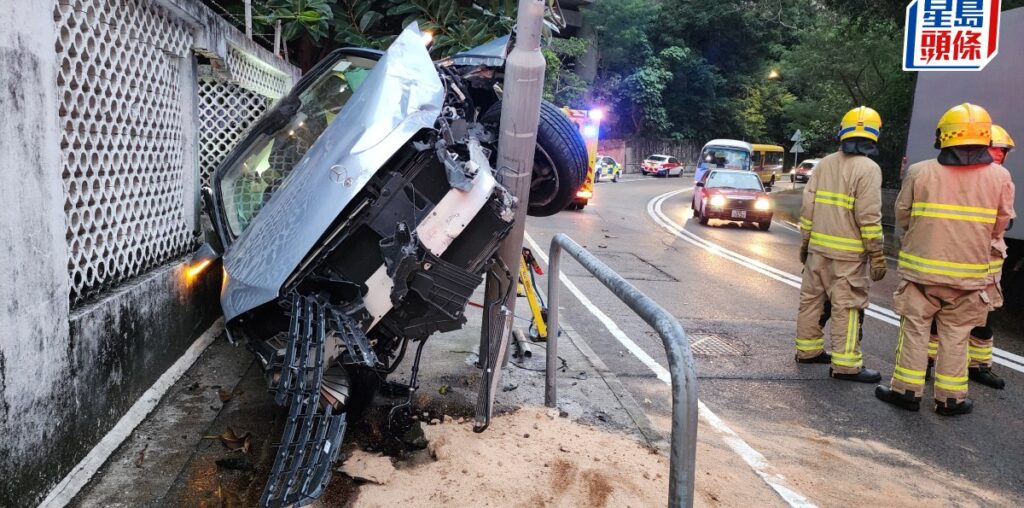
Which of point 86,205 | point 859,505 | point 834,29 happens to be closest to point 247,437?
point 86,205

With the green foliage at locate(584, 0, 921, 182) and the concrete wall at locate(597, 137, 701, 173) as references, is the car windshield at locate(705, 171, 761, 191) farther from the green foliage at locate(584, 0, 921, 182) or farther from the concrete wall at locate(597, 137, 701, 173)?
the concrete wall at locate(597, 137, 701, 173)

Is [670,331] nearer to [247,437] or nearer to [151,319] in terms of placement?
[247,437]

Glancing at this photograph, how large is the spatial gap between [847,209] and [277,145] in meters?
4.15

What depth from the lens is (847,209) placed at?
557cm

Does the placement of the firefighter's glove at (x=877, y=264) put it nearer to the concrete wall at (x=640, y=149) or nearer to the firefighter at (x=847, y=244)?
the firefighter at (x=847, y=244)

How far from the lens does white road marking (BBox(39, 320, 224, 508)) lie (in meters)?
2.89

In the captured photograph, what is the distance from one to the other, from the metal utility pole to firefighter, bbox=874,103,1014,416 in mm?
3014

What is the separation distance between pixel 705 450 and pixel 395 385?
1746mm

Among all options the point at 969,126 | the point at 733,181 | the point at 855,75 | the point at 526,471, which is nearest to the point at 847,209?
the point at 969,126

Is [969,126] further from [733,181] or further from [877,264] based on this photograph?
[733,181]

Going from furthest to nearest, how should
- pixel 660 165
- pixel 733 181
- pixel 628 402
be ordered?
pixel 660 165 < pixel 733 181 < pixel 628 402

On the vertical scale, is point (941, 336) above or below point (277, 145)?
below

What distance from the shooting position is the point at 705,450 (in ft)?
12.9

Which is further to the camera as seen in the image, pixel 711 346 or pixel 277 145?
pixel 711 346
